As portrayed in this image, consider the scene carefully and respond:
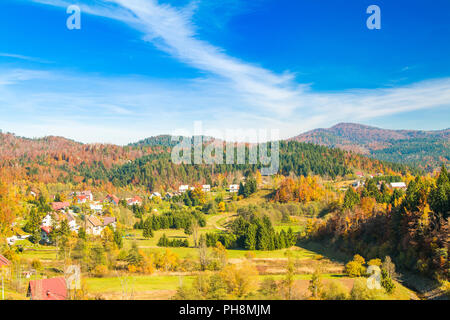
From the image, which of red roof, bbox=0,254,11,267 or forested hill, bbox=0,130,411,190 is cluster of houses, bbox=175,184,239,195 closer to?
forested hill, bbox=0,130,411,190

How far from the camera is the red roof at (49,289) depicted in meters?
22.0

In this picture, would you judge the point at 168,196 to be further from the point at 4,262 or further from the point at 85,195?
the point at 4,262

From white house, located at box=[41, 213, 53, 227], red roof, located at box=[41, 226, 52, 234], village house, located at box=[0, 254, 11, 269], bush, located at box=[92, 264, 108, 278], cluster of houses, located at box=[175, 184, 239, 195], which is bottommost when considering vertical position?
bush, located at box=[92, 264, 108, 278]

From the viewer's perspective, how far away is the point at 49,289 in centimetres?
2275

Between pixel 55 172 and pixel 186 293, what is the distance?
141 metres

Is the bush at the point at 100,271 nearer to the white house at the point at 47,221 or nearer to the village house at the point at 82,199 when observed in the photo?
the white house at the point at 47,221

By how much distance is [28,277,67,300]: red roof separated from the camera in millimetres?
21977

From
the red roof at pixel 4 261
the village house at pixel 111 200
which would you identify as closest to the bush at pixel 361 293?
the red roof at pixel 4 261

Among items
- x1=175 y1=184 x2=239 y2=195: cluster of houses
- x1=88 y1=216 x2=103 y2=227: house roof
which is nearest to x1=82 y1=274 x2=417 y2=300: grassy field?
x1=88 y1=216 x2=103 y2=227: house roof

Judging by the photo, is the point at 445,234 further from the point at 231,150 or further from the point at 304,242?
the point at 231,150

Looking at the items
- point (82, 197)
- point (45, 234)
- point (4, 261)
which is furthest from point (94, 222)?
point (82, 197)

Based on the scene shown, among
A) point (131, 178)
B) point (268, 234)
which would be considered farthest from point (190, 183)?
point (268, 234)

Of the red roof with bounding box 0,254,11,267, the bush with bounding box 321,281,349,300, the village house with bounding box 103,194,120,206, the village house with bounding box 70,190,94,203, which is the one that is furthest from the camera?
the village house with bounding box 103,194,120,206

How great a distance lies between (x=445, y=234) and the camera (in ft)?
91.7
